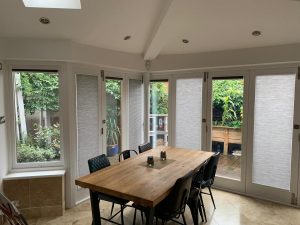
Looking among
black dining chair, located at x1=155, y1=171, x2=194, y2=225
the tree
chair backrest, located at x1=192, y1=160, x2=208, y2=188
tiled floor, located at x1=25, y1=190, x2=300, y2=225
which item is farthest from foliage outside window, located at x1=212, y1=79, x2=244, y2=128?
the tree

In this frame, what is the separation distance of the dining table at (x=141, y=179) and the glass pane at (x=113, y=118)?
108cm

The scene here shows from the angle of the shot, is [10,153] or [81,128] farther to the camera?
[81,128]

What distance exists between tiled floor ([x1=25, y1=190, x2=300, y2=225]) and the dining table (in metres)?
0.81

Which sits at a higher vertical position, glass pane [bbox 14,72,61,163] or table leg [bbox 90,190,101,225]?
glass pane [bbox 14,72,61,163]

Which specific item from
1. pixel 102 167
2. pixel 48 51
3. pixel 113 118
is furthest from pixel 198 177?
pixel 48 51

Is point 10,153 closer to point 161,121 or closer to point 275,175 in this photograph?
point 161,121

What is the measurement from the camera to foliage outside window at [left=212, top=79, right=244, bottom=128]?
3.88 meters

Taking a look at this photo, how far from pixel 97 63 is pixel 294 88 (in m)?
2.97

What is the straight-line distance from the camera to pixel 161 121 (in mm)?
4660

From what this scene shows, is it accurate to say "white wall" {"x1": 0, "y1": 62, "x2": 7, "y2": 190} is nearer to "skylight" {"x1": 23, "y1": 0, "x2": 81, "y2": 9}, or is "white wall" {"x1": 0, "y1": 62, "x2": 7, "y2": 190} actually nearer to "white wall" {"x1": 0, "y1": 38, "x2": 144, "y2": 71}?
"white wall" {"x1": 0, "y1": 38, "x2": 144, "y2": 71}

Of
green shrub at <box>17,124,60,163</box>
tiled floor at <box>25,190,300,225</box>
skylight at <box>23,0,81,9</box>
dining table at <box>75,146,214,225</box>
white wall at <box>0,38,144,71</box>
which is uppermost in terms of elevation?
skylight at <box>23,0,81,9</box>

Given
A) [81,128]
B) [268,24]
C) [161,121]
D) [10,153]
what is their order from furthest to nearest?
[161,121]
[81,128]
[10,153]
[268,24]

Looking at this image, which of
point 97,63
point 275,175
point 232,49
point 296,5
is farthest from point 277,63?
point 97,63

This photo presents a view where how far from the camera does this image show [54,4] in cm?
258
